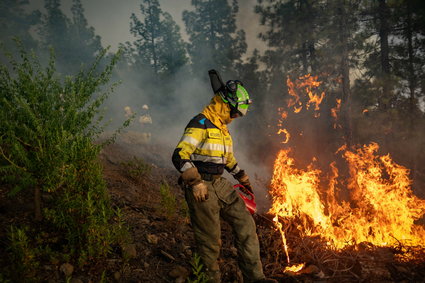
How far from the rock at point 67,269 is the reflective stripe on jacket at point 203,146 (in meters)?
1.62

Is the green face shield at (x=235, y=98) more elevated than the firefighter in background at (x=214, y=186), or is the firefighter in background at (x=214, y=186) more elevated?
the green face shield at (x=235, y=98)

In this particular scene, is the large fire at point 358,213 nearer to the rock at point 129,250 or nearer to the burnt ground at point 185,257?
the burnt ground at point 185,257

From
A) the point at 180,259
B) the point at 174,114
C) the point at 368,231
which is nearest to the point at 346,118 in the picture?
the point at 368,231

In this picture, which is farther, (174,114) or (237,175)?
(174,114)

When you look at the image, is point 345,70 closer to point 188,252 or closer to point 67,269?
point 188,252

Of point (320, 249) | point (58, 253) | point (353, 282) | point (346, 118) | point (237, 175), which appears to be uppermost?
point (346, 118)

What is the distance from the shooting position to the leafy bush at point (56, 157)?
304cm

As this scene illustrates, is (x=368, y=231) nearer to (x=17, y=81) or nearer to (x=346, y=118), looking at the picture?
(x=17, y=81)

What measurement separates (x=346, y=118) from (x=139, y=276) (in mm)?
12834

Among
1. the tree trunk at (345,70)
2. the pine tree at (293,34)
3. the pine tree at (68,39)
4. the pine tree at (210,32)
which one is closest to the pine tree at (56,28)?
the pine tree at (68,39)

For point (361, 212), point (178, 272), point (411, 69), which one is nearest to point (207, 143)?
point (178, 272)

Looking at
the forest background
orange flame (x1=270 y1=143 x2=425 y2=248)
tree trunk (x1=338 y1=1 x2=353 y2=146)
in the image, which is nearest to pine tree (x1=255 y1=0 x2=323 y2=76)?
the forest background

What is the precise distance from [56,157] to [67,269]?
127 centimetres

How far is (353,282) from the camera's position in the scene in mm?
3578
